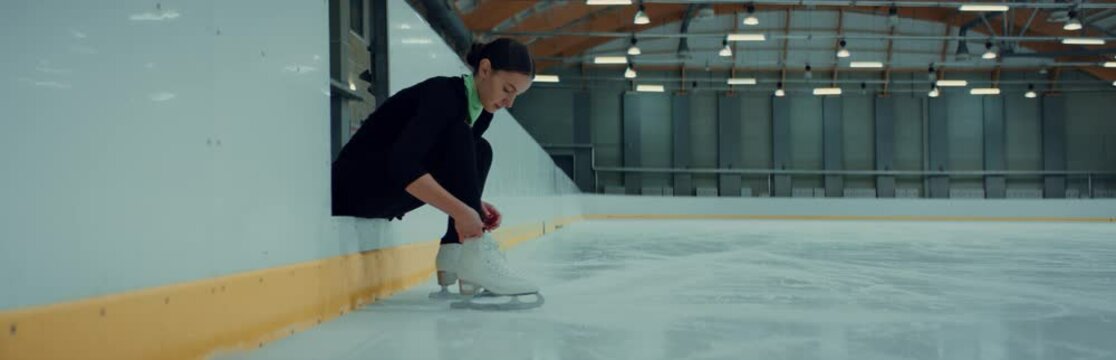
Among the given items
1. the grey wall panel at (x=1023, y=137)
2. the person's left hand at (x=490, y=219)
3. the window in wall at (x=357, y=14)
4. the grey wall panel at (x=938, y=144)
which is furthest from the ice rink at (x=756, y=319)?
the grey wall panel at (x=1023, y=137)

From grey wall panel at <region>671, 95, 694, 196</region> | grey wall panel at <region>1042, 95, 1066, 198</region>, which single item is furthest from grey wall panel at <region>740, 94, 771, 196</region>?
grey wall panel at <region>1042, 95, 1066, 198</region>

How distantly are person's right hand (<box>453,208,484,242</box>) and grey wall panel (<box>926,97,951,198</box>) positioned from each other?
27.3m

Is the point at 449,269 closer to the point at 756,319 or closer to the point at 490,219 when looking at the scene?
the point at 490,219

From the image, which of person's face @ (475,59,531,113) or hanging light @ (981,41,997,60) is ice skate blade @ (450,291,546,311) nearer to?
person's face @ (475,59,531,113)

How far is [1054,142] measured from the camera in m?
27.3

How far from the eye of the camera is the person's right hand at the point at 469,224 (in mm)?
2539

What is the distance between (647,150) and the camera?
27.4m

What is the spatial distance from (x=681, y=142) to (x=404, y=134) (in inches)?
1002

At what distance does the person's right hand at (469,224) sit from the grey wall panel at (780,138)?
25847 mm

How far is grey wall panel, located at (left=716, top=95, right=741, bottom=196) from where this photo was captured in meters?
27.5

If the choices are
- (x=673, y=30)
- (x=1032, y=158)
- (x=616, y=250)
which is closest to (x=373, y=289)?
(x=616, y=250)

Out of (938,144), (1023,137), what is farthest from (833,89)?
(1023,137)

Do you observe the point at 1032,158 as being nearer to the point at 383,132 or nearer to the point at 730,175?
the point at 730,175

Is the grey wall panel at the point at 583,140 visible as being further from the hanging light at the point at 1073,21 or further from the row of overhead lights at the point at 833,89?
the hanging light at the point at 1073,21
